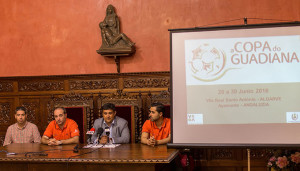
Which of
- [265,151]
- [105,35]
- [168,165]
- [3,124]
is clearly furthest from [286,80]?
[3,124]

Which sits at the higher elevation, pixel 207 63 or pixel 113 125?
pixel 207 63

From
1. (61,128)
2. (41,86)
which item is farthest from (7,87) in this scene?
(61,128)

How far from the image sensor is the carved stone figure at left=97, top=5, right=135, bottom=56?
5.25 m

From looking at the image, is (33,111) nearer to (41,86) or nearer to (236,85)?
(41,86)

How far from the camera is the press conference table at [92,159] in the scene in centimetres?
311

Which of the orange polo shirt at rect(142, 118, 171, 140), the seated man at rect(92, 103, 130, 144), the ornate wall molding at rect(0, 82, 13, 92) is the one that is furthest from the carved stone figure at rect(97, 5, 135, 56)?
the ornate wall molding at rect(0, 82, 13, 92)

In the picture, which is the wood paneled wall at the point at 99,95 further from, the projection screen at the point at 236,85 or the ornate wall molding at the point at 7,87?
the projection screen at the point at 236,85

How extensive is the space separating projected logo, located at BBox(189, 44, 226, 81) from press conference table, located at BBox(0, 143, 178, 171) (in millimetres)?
804

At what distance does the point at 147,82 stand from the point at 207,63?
87.5 inches

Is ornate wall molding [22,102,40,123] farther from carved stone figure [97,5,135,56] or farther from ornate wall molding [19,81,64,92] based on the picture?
carved stone figure [97,5,135,56]

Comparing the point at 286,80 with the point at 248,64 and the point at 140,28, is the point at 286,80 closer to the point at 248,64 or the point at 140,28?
the point at 248,64

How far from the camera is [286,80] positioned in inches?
119

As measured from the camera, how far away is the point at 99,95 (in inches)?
213

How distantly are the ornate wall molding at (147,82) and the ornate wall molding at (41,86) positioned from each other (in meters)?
1.10
